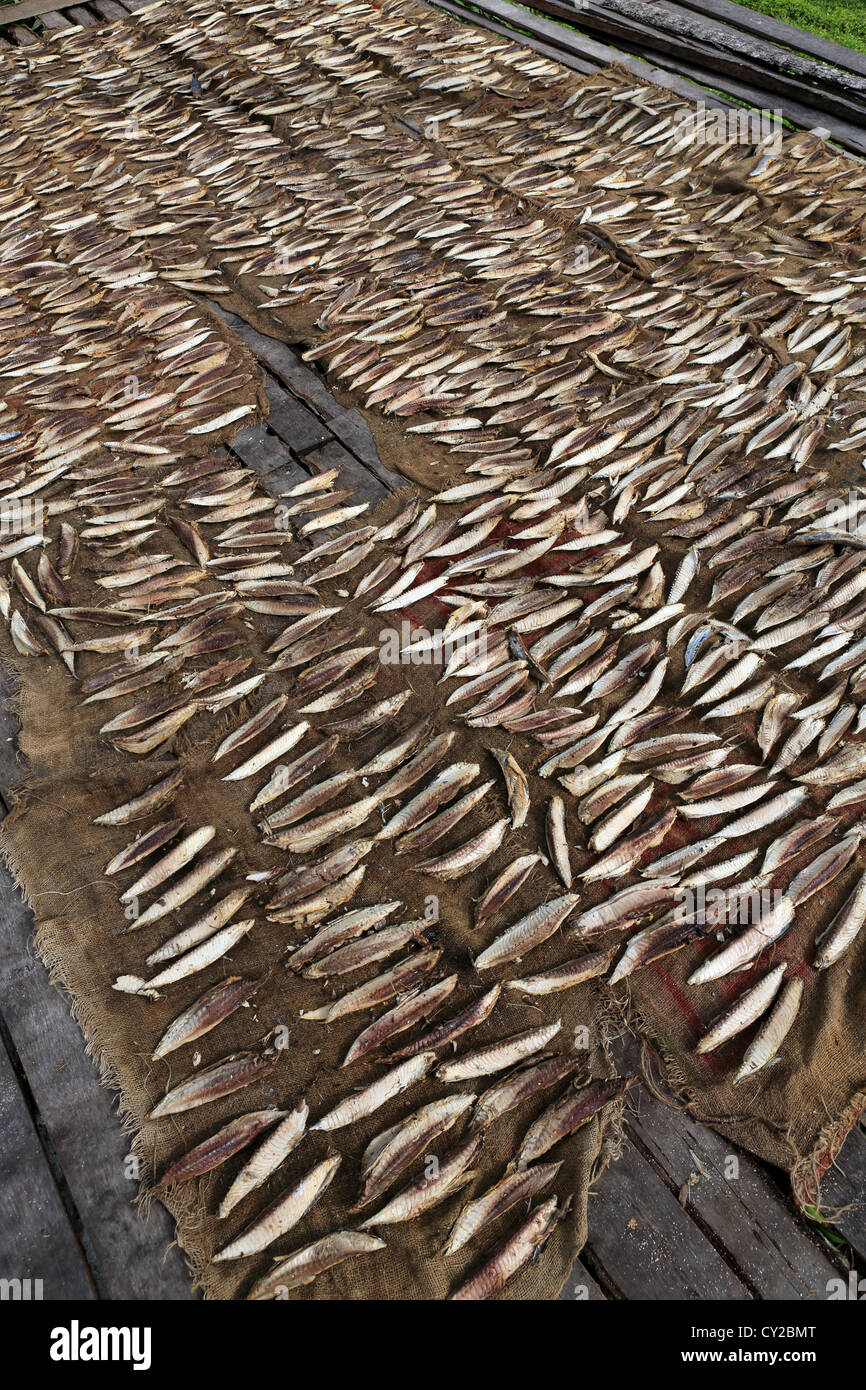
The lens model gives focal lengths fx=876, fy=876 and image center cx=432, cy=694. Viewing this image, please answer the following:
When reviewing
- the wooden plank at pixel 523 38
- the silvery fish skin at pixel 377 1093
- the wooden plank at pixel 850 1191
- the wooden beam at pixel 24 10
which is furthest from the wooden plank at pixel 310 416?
the wooden beam at pixel 24 10

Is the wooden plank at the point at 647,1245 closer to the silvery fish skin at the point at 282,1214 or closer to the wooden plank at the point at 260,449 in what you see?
the silvery fish skin at the point at 282,1214

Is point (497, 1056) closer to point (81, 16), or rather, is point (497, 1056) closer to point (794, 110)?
point (794, 110)

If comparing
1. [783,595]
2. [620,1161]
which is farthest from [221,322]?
[620,1161]

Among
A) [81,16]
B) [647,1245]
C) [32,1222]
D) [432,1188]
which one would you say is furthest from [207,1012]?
[81,16]

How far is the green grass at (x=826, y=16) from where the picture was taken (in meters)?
9.12

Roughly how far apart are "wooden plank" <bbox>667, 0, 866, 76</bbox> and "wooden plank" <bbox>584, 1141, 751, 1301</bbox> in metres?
8.84

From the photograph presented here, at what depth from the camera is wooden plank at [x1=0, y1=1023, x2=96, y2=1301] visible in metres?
2.48

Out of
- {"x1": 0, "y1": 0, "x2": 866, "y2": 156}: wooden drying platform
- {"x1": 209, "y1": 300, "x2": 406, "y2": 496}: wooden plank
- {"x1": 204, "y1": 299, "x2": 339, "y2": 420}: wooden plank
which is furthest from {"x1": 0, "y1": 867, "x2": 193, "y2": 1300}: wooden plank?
{"x1": 0, "y1": 0, "x2": 866, "y2": 156}: wooden drying platform

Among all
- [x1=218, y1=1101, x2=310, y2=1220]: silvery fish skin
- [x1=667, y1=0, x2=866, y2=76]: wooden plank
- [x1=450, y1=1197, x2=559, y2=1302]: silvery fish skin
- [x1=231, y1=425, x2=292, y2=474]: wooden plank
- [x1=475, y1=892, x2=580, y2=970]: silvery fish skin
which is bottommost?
[x1=450, y1=1197, x2=559, y2=1302]: silvery fish skin

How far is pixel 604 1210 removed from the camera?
2531 millimetres

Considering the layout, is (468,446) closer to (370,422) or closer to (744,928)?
(370,422)

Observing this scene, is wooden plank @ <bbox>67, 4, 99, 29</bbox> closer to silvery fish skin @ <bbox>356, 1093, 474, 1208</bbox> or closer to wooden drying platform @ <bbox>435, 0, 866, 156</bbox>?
wooden drying platform @ <bbox>435, 0, 866, 156</bbox>

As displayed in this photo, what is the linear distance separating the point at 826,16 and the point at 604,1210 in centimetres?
1183

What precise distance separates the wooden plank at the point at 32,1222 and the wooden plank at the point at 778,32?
952 centimetres
